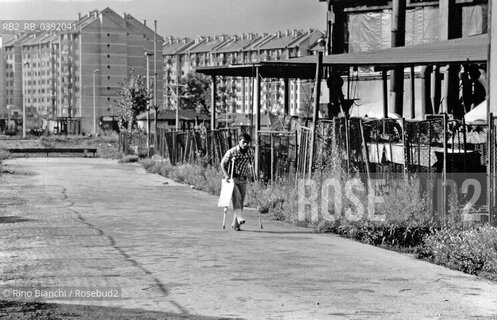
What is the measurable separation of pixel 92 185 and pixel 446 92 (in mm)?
12112

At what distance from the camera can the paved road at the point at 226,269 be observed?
9750mm

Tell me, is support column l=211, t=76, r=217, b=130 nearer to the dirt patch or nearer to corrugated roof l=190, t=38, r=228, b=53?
the dirt patch

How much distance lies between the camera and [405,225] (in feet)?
52.1

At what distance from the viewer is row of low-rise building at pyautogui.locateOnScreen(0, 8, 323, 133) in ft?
488

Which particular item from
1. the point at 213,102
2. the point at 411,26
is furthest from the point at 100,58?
the point at 213,102

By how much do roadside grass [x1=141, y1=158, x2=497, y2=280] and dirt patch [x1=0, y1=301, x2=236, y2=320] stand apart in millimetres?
5053

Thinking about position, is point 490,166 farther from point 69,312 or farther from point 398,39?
point 398,39

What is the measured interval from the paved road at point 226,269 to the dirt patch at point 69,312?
0.89 ft

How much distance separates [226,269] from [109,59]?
142 metres

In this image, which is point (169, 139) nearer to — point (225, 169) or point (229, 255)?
point (225, 169)


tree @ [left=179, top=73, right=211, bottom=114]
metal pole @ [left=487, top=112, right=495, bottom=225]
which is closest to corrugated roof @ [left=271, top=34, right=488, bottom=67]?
metal pole @ [left=487, top=112, right=495, bottom=225]

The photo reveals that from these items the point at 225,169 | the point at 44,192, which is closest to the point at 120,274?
the point at 225,169

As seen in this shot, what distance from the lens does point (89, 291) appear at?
10.2 meters

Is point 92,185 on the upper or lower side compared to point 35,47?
lower
